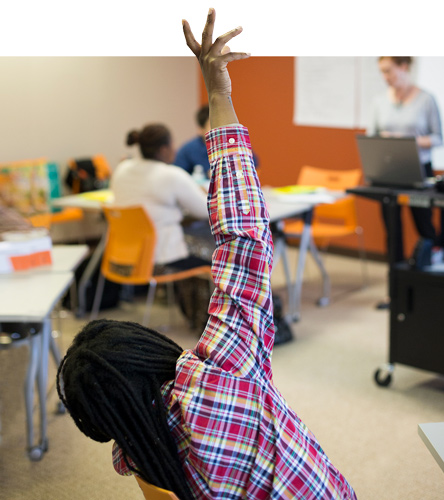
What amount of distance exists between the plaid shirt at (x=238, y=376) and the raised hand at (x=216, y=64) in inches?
1.4

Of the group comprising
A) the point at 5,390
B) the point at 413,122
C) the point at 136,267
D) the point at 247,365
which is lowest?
the point at 5,390

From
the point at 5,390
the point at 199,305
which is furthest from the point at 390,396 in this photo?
the point at 5,390

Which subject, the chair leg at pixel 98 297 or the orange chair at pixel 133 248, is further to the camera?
the chair leg at pixel 98 297

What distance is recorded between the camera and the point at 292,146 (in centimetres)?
623

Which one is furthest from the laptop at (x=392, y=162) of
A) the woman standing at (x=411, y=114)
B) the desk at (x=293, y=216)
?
the desk at (x=293, y=216)

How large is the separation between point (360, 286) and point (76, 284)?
2098 mm

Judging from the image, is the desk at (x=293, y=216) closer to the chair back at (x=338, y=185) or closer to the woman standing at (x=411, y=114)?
the chair back at (x=338, y=185)

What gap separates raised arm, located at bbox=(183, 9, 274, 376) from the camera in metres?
1.18

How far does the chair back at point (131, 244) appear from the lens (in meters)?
3.96
